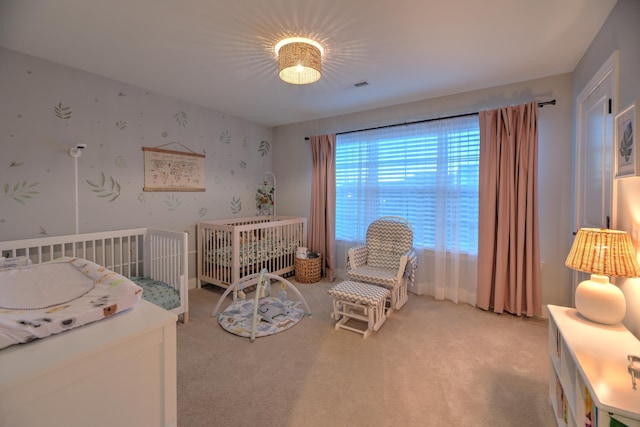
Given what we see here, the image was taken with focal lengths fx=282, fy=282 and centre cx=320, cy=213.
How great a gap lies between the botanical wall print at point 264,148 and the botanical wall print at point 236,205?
2.88 feet

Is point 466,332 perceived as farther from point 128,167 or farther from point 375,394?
point 128,167

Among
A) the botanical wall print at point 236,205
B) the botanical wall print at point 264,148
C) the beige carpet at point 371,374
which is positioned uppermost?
the botanical wall print at point 264,148

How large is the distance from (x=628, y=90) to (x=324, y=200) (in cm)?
304

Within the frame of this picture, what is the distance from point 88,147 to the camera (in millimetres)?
2680

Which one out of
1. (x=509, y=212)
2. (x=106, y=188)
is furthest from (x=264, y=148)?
(x=509, y=212)

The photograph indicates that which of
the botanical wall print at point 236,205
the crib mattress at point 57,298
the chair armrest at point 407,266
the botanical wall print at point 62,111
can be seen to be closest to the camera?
the crib mattress at point 57,298

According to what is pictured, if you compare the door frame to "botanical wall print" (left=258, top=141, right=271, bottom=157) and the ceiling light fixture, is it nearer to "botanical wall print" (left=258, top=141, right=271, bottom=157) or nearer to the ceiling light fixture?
the ceiling light fixture

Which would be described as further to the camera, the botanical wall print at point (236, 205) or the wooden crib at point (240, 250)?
the botanical wall print at point (236, 205)

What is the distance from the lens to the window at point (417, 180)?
10.2ft

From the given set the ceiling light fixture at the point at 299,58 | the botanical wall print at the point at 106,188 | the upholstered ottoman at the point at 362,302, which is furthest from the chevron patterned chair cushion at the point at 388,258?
the botanical wall print at the point at 106,188

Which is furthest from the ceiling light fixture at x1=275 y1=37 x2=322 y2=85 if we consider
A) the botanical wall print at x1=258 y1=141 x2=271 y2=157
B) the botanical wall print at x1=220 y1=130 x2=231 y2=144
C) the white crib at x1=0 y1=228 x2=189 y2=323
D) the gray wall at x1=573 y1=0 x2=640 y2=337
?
the botanical wall print at x1=258 y1=141 x2=271 y2=157

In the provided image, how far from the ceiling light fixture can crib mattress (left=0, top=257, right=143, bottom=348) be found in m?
1.69

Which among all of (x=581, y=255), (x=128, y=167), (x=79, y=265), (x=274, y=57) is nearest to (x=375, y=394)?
Result: (x=581, y=255)

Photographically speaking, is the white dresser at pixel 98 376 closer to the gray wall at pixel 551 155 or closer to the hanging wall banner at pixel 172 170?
the hanging wall banner at pixel 172 170
